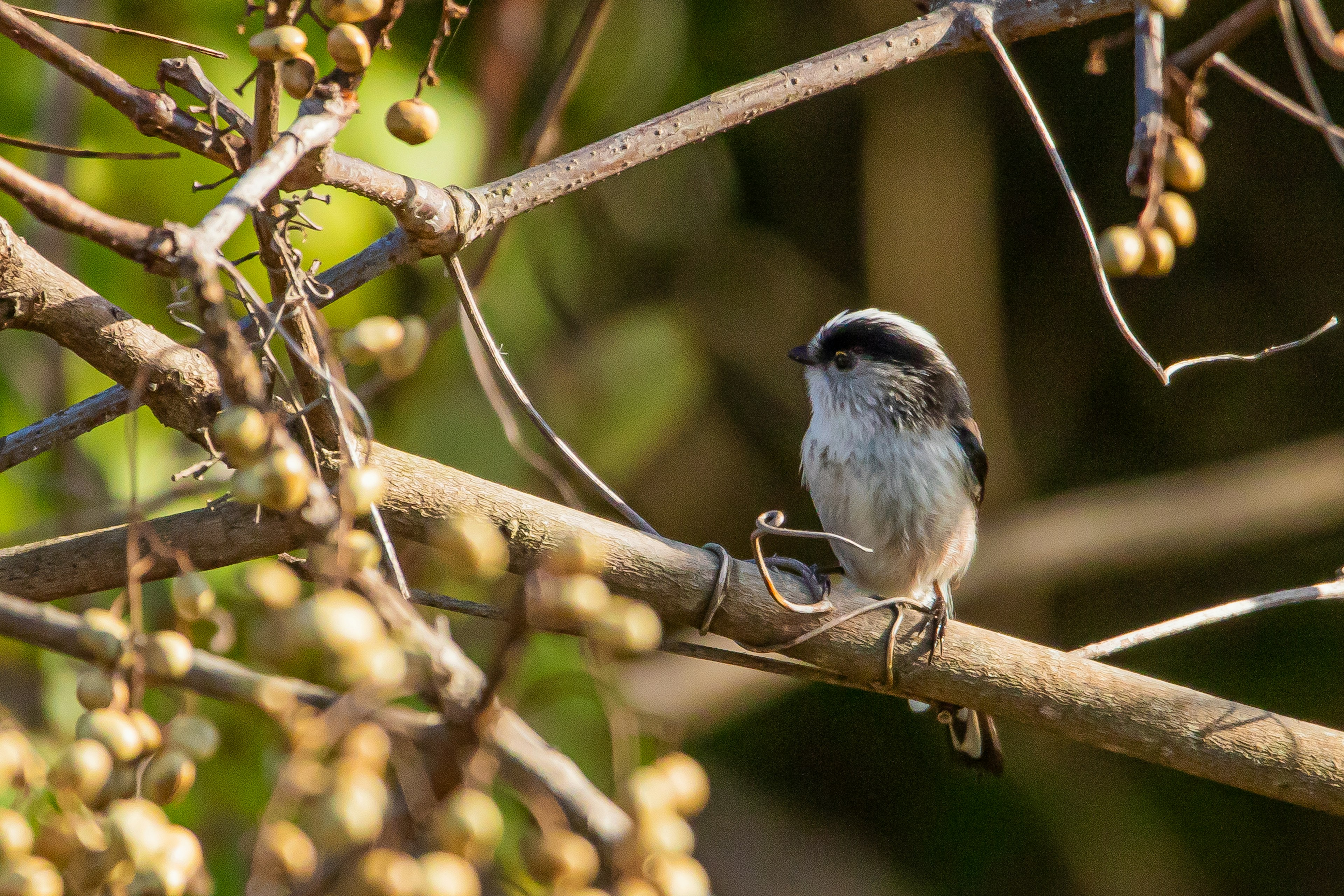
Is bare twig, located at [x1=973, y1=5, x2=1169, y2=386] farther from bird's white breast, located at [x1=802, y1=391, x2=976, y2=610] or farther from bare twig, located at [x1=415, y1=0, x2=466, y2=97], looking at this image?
bird's white breast, located at [x1=802, y1=391, x2=976, y2=610]

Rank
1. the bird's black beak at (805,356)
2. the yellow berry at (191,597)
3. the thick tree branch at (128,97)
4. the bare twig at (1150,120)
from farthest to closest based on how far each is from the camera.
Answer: the bird's black beak at (805,356) < the thick tree branch at (128,97) < the bare twig at (1150,120) < the yellow berry at (191,597)

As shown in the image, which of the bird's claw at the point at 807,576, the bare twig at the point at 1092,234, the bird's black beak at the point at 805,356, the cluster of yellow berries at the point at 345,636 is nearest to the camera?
the cluster of yellow berries at the point at 345,636

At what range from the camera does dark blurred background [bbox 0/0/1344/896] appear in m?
4.37

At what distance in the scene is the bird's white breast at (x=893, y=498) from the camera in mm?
3039

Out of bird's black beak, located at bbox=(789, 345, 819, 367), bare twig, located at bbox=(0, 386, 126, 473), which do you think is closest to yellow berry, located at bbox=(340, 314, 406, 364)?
bare twig, located at bbox=(0, 386, 126, 473)

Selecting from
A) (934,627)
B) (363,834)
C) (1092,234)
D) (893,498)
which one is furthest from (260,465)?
(893,498)

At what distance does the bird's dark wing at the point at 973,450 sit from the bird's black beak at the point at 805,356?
0.43 m

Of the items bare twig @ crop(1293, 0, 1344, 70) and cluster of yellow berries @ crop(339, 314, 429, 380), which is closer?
cluster of yellow berries @ crop(339, 314, 429, 380)

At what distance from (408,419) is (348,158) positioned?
1.95 metres

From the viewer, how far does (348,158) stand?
4.79ft

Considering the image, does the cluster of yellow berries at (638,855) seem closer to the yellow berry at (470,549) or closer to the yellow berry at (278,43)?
the yellow berry at (470,549)

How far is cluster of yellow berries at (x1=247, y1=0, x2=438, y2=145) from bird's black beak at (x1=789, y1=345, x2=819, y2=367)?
2.27m

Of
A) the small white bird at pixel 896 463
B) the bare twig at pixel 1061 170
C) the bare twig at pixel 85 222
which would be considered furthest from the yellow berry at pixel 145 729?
the small white bird at pixel 896 463

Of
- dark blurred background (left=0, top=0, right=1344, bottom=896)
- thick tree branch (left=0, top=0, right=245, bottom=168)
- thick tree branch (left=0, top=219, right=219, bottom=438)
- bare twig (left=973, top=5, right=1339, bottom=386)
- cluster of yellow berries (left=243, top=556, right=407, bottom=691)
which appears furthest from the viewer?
dark blurred background (left=0, top=0, right=1344, bottom=896)
